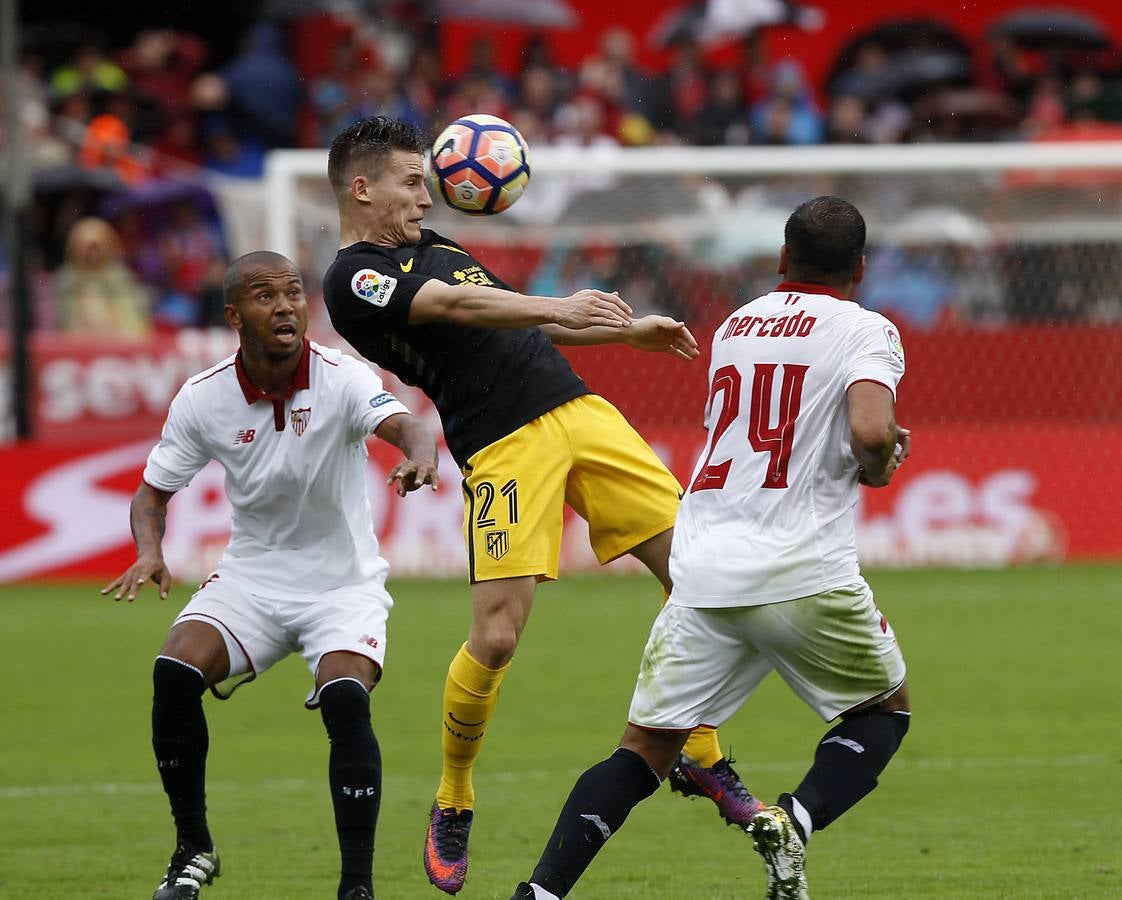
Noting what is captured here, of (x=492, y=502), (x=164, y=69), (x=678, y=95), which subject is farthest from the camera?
(x=164, y=69)

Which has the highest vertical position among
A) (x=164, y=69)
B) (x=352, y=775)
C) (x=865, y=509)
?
(x=164, y=69)

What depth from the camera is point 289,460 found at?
20.9 ft

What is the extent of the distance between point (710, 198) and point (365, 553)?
33.8 ft

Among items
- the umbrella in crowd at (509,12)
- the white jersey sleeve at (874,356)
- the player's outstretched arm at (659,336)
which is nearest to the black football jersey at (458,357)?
the player's outstretched arm at (659,336)

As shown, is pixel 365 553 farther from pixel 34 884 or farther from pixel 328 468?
pixel 34 884

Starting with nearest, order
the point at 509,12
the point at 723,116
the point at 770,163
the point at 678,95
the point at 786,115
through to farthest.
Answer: the point at 770,163 → the point at 786,115 → the point at 723,116 → the point at 678,95 → the point at 509,12

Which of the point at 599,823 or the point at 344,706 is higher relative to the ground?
the point at 344,706

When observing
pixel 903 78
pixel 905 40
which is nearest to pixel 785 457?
pixel 903 78

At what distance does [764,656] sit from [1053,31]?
58.7 feet

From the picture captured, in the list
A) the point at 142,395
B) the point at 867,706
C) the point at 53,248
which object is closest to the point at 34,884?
the point at 867,706

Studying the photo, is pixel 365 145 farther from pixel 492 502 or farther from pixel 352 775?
pixel 352 775

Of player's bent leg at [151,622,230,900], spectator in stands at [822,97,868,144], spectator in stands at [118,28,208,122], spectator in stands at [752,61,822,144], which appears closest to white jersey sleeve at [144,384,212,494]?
player's bent leg at [151,622,230,900]

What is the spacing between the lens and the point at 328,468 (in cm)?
641

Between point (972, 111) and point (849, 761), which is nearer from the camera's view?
point (849, 761)
